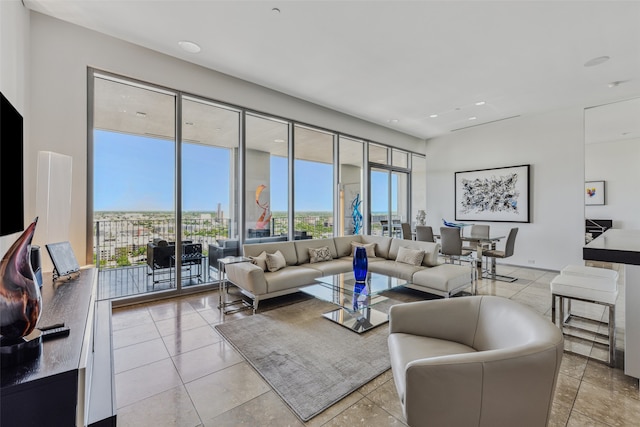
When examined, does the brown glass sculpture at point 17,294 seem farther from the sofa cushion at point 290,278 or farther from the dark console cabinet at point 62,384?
the sofa cushion at point 290,278

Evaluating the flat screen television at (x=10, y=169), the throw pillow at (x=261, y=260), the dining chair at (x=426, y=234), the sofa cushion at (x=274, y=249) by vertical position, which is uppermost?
the flat screen television at (x=10, y=169)

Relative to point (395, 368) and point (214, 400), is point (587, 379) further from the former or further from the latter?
point (214, 400)

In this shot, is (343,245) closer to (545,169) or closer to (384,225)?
(384,225)

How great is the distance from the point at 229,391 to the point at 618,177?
975 cm

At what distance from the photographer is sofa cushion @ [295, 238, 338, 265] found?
14.6ft

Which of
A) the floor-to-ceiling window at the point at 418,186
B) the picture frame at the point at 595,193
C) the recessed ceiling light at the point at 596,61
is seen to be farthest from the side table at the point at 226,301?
the picture frame at the point at 595,193

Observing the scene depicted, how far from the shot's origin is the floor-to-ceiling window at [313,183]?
5.38 metres

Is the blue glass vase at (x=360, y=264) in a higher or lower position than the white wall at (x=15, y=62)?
lower

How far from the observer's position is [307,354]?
2410 mm

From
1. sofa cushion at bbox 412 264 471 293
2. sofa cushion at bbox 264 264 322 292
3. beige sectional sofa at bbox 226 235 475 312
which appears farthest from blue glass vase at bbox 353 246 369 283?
sofa cushion at bbox 412 264 471 293

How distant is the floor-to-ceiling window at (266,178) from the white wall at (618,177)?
26.7 ft

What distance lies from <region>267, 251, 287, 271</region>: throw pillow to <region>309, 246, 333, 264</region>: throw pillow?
61 centimetres

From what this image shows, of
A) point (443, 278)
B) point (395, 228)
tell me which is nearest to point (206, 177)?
point (443, 278)

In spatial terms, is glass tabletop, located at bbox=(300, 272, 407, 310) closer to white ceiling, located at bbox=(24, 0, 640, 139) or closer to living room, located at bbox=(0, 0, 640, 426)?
living room, located at bbox=(0, 0, 640, 426)
